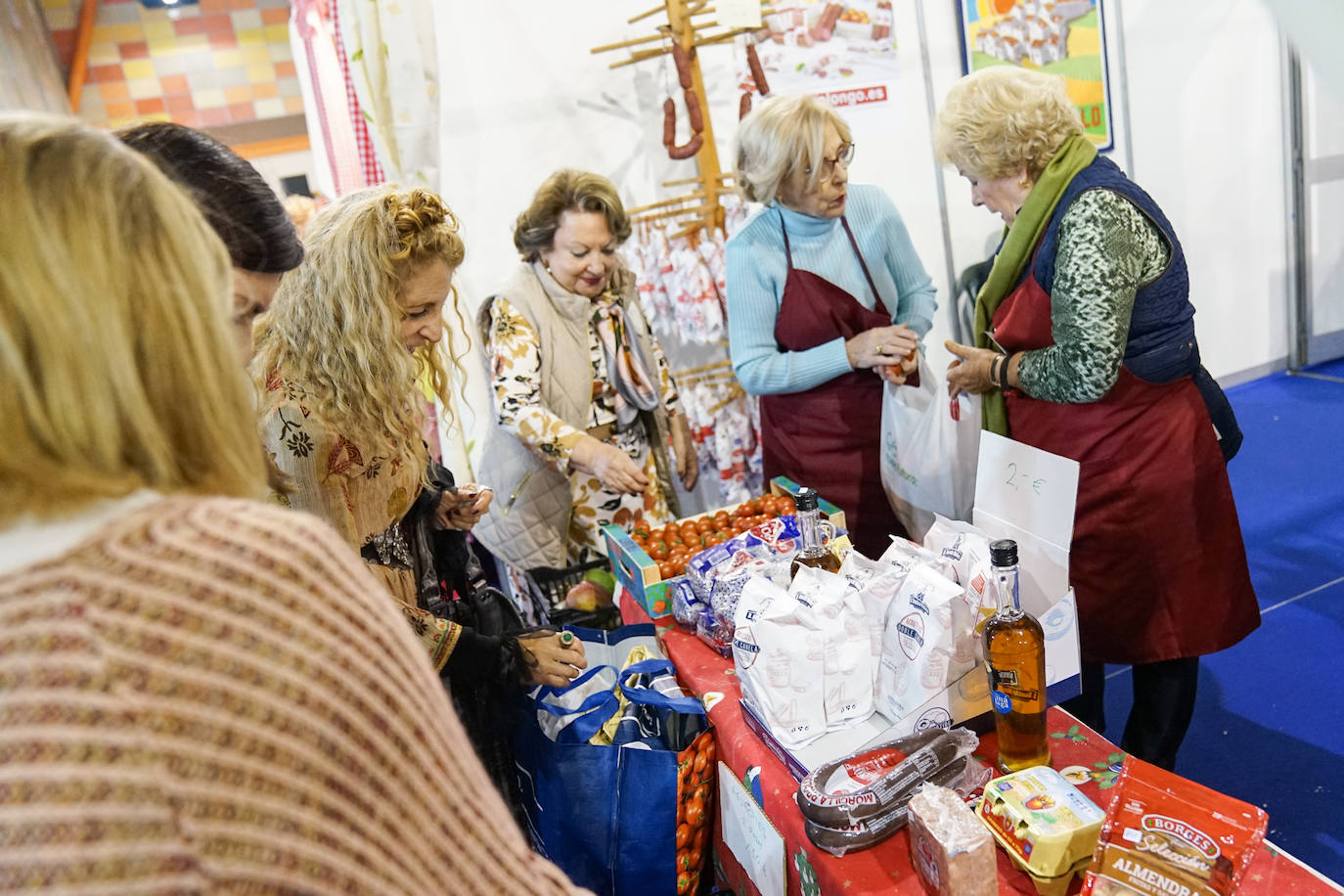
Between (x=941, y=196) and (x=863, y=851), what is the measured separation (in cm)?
419

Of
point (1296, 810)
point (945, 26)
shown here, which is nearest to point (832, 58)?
point (945, 26)

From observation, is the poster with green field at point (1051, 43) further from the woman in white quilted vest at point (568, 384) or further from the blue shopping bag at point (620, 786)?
the blue shopping bag at point (620, 786)

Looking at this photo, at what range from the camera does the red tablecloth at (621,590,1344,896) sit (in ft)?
3.23

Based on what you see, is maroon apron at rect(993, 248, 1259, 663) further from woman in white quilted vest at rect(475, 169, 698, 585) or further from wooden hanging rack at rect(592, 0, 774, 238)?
wooden hanging rack at rect(592, 0, 774, 238)

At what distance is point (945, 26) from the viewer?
15.0 ft

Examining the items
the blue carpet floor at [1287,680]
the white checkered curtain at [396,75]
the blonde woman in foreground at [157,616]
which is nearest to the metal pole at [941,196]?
the blue carpet floor at [1287,680]

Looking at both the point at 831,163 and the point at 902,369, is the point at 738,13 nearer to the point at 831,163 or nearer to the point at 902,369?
the point at 831,163

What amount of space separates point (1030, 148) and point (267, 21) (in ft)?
19.5

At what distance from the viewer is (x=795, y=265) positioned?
2645 millimetres

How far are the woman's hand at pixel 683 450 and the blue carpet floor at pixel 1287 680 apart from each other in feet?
4.78

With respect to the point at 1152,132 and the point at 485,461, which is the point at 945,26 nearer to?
the point at 1152,132

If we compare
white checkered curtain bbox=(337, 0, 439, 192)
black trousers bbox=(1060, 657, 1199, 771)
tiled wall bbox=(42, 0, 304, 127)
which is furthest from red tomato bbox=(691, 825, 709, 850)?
tiled wall bbox=(42, 0, 304, 127)

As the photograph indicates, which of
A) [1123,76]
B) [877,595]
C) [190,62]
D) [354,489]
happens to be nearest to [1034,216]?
[877,595]

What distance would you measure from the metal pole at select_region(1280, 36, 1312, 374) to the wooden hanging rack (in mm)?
3499
